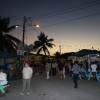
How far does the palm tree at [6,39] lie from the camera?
38656 mm

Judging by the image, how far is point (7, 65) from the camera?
25.9m

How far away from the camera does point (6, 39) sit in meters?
39.3

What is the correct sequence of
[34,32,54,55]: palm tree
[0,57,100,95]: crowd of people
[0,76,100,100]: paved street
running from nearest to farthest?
[0,76,100,100]: paved street
[0,57,100,95]: crowd of people
[34,32,54,55]: palm tree

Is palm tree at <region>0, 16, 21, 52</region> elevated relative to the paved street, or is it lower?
elevated

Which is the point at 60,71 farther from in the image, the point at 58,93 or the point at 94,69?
the point at 58,93

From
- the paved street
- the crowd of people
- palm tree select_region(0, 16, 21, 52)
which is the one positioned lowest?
the paved street

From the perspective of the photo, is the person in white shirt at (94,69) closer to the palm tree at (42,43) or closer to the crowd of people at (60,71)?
the crowd of people at (60,71)

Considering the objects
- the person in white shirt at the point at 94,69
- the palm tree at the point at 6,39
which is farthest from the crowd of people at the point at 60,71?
the palm tree at the point at 6,39

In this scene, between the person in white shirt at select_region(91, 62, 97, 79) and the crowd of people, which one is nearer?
the crowd of people

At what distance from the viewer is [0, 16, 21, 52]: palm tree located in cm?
3866

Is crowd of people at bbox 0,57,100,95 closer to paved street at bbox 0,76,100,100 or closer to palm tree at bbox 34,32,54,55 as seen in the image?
paved street at bbox 0,76,100,100

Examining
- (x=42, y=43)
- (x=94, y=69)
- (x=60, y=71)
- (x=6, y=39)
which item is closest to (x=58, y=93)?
(x=94, y=69)

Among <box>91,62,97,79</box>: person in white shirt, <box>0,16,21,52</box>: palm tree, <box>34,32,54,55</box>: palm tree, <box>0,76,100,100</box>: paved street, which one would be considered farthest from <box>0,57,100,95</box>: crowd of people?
<box>34,32,54,55</box>: palm tree

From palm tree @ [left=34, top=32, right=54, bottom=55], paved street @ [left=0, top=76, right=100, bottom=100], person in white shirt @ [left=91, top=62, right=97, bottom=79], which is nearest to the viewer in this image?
paved street @ [left=0, top=76, right=100, bottom=100]
